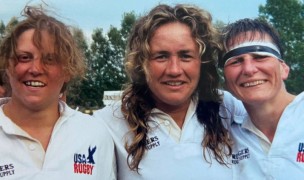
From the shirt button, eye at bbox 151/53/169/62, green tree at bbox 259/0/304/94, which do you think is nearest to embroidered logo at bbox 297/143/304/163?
eye at bbox 151/53/169/62

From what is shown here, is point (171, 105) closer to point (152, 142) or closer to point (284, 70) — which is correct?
point (152, 142)

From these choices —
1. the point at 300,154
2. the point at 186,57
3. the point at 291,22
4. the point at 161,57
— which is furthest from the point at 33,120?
the point at 291,22

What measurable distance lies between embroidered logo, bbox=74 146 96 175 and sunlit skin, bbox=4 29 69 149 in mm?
209

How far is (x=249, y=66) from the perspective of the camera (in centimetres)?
302

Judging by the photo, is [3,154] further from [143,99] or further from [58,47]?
[143,99]

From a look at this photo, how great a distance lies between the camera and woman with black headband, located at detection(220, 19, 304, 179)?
9.55 ft

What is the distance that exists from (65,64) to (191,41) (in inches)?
35.2

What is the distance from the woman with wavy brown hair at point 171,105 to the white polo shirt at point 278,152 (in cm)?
12

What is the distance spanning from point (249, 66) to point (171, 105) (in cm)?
62

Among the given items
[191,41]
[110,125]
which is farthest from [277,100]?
[110,125]

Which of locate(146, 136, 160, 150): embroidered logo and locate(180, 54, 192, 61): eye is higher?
locate(180, 54, 192, 61): eye

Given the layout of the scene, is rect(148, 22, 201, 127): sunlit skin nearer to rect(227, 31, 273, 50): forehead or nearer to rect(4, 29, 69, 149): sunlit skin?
rect(227, 31, 273, 50): forehead

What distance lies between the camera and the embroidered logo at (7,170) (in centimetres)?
255

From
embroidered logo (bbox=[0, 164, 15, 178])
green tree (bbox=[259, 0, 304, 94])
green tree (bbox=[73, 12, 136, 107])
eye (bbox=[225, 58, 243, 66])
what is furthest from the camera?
green tree (bbox=[259, 0, 304, 94])
